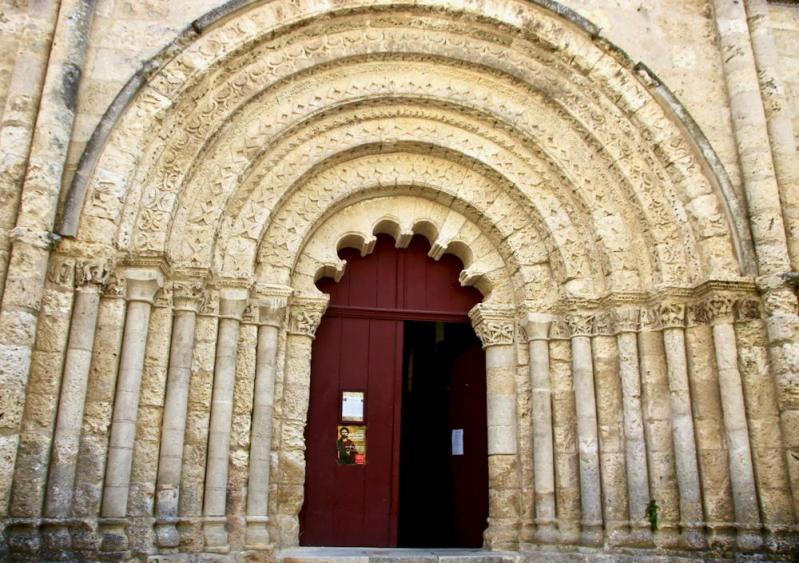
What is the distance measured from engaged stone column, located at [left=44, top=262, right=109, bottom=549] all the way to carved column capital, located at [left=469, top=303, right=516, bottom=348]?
3.22 meters

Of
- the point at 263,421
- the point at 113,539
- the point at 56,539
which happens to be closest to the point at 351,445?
the point at 263,421

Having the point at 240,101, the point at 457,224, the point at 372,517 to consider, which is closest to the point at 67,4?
the point at 240,101

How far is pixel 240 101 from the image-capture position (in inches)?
241

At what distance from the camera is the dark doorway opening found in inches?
279

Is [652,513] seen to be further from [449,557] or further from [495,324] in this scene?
[495,324]

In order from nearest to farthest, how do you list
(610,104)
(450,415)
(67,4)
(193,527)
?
(193,527) → (67,4) → (610,104) → (450,415)

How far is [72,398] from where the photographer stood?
4.96 metres

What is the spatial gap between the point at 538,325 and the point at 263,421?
8.19ft

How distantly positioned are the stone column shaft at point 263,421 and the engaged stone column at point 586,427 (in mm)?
2493

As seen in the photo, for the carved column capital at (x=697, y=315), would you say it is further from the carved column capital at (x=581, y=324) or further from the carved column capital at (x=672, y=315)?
the carved column capital at (x=581, y=324)

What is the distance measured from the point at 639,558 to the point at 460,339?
3.29m

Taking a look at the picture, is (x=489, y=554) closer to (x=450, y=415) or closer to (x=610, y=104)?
(x=450, y=415)

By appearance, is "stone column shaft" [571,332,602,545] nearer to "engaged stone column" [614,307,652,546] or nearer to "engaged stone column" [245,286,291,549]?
"engaged stone column" [614,307,652,546]

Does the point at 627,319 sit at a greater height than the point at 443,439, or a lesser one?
greater
